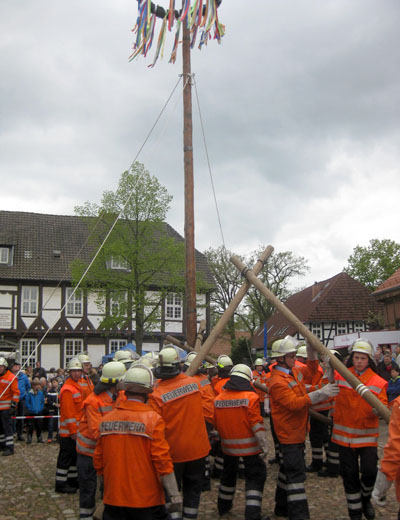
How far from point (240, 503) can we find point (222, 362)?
7.13 ft

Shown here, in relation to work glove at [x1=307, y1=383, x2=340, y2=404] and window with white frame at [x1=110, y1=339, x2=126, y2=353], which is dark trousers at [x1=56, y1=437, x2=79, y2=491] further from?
window with white frame at [x1=110, y1=339, x2=126, y2=353]

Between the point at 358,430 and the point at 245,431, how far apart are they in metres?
1.27

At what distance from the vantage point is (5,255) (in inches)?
1364

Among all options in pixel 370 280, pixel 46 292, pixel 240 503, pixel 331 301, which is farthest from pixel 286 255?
pixel 240 503

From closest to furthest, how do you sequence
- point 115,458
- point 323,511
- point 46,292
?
point 115,458, point 323,511, point 46,292

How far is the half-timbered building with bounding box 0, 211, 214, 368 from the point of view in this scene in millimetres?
32750

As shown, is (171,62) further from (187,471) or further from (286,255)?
(286,255)

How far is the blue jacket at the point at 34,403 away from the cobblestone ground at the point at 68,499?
4.17m

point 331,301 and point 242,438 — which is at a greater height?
point 331,301

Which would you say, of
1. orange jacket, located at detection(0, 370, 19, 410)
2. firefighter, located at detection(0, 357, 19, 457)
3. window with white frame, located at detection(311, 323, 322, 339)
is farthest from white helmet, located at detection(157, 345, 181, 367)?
window with white frame, located at detection(311, 323, 322, 339)

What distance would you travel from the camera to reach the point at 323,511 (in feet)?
22.5

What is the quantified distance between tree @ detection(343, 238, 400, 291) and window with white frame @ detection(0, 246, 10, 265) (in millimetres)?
29486

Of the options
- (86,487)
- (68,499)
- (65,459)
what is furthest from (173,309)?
(86,487)

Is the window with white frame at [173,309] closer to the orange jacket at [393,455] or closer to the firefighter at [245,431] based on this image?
the firefighter at [245,431]
